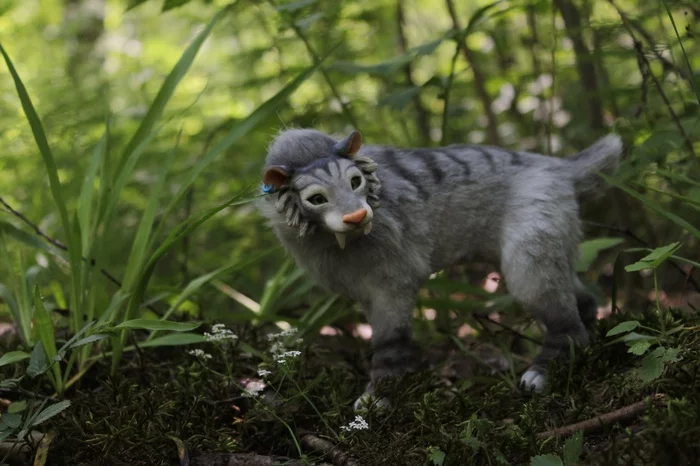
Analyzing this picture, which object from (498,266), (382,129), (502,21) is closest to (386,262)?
(498,266)

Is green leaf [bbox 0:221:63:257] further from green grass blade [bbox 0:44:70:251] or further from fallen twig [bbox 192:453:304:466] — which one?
fallen twig [bbox 192:453:304:466]

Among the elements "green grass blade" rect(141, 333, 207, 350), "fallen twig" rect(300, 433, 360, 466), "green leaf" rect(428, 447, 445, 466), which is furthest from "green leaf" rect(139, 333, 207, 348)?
"green leaf" rect(428, 447, 445, 466)

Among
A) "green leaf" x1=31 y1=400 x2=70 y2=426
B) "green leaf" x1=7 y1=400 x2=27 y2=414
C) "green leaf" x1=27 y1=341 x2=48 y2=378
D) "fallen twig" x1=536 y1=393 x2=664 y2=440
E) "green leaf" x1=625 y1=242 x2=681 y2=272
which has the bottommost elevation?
"fallen twig" x1=536 y1=393 x2=664 y2=440

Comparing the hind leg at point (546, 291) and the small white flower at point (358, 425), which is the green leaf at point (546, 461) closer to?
the small white flower at point (358, 425)

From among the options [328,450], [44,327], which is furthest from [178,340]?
[328,450]

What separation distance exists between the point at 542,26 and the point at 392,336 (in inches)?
137

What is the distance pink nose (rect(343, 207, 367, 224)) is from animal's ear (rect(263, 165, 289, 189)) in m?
0.27

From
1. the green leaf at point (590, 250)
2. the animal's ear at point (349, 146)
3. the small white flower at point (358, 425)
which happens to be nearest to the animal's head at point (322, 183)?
the animal's ear at point (349, 146)

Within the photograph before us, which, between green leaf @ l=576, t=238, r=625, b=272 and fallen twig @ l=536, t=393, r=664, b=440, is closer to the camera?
fallen twig @ l=536, t=393, r=664, b=440

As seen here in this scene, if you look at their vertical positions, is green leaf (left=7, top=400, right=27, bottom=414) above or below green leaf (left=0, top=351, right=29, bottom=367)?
below

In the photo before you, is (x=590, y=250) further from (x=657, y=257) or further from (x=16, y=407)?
(x=16, y=407)

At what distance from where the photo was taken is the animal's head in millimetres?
2055

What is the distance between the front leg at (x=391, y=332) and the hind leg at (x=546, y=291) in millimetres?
390

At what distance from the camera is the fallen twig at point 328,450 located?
6.47 ft
